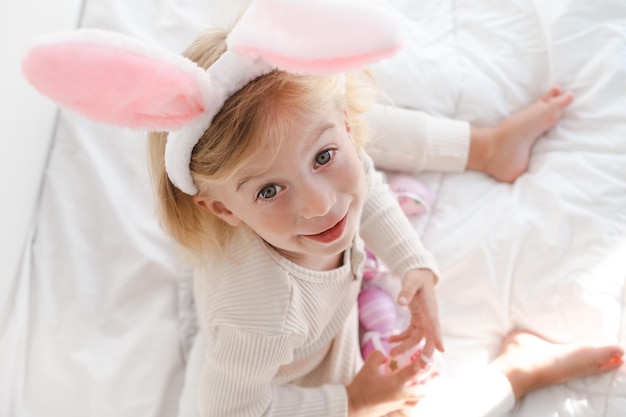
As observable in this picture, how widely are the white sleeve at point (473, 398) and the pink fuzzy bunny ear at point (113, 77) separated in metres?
0.60

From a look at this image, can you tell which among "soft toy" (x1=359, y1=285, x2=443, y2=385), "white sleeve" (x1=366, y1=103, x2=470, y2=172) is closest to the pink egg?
"soft toy" (x1=359, y1=285, x2=443, y2=385)

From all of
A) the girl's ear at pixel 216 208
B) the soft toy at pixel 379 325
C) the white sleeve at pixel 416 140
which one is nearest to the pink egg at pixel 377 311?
the soft toy at pixel 379 325

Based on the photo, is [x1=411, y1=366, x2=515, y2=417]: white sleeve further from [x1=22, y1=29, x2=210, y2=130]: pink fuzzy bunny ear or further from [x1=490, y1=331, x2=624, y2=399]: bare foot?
[x1=22, y1=29, x2=210, y2=130]: pink fuzzy bunny ear

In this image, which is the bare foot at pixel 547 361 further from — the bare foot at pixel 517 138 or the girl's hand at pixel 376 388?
the bare foot at pixel 517 138

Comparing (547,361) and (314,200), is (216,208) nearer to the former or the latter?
(314,200)

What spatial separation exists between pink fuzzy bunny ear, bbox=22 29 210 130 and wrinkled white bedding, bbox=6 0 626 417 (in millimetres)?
534

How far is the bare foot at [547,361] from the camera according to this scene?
95 cm

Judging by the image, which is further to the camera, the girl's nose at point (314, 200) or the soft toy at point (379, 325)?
the soft toy at point (379, 325)

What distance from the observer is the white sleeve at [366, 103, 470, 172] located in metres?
1.18

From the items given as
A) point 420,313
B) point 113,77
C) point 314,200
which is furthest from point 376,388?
point 113,77

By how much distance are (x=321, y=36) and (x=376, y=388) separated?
1.80 feet

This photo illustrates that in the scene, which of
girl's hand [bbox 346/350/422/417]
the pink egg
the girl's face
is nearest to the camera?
the girl's face

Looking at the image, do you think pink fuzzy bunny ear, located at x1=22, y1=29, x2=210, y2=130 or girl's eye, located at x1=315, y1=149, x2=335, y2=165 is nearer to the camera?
pink fuzzy bunny ear, located at x1=22, y1=29, x2=210, y2=130

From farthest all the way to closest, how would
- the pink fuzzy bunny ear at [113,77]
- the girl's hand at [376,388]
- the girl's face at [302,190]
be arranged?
1. the girl's hand at [376,388]
2. the girl's face at [302,190]
3. the pink fuzzy bunny ear at [113,77]
